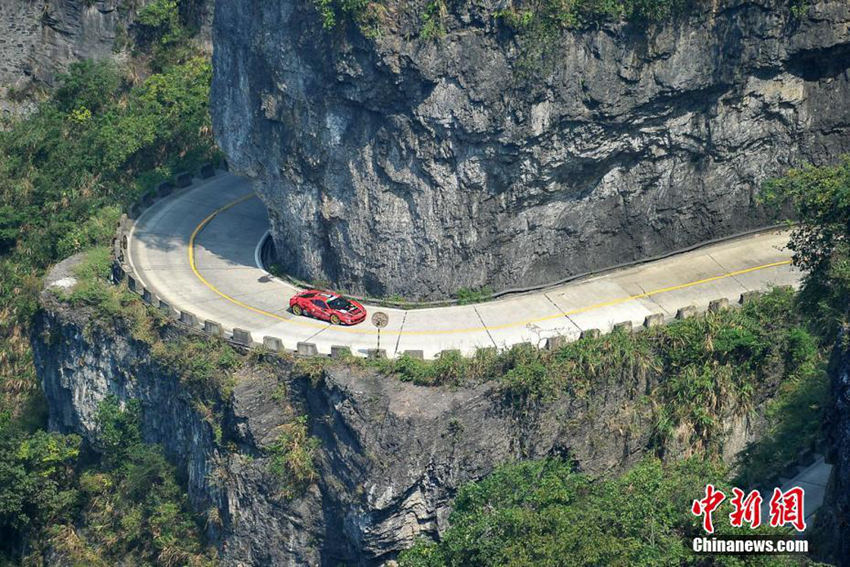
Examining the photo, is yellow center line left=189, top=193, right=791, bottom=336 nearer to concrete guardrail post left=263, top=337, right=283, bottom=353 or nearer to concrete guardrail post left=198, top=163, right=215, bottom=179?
concrete guardrail post left=263, top=337, right=283, bottom=353

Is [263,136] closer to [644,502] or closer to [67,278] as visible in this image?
[67,278]

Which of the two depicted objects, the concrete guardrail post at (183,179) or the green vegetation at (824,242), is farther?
the concrete guardrail post at (183,179)

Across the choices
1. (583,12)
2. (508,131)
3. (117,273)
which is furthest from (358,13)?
(117,273)

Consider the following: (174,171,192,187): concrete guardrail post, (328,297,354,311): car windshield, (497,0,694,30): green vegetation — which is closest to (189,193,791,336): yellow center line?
(328,297,354,311): car windshield

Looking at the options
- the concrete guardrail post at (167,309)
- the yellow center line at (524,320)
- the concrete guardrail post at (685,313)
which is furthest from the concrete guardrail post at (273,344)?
the concrete guardrail post at (685,313)

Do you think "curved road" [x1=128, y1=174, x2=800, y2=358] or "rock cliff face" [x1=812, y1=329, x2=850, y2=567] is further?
"curved road" [x1=128, y1=174, x2=800, y2=358]

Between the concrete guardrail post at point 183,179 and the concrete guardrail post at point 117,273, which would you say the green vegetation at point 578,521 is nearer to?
the concrete guardrail post at point 117,273

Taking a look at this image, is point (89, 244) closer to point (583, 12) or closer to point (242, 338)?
point (242, 338)
